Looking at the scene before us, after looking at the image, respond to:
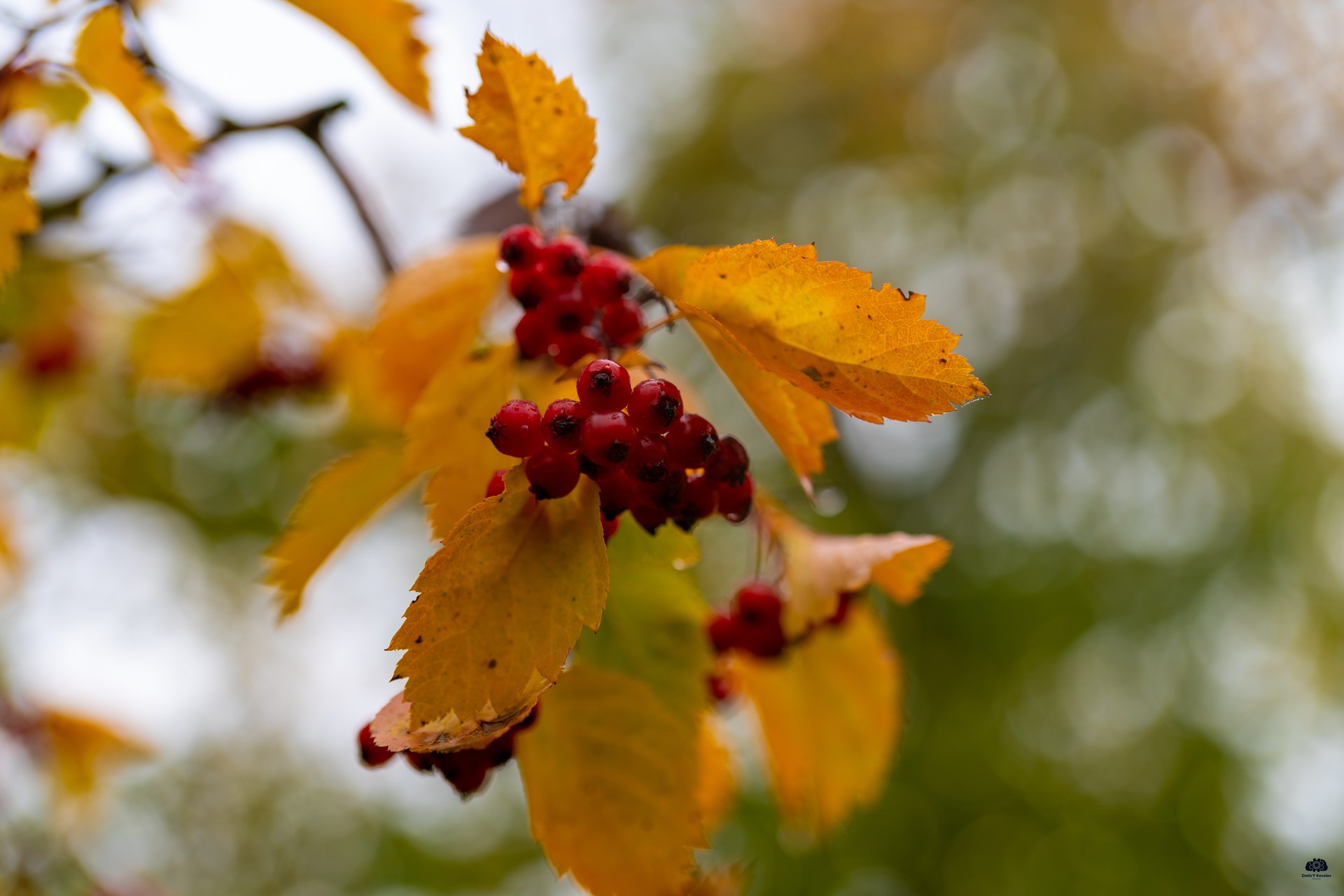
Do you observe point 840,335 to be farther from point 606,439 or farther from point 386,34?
point 386,34

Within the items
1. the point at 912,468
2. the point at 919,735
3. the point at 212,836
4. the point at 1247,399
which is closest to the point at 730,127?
the point at 912,468

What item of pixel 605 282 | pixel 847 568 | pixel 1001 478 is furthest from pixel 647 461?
pixel 1001 478

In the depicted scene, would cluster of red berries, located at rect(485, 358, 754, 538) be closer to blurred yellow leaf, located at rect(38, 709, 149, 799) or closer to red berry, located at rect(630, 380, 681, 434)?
red berry, located at rect(630, 380, 681, 434)

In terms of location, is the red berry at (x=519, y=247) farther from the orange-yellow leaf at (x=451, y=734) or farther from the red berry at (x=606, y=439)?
the orange-yellow leaf at (x=451, y=734)

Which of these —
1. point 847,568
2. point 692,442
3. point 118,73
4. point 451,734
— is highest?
point 118,73

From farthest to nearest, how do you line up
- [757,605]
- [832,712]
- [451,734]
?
[832,712]
[757,605]
[451,734]

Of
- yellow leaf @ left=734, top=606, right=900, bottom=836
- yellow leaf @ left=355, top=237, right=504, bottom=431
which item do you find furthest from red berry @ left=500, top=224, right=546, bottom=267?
yellow leaf @ left=734, top=606, right=900, bottom=836
